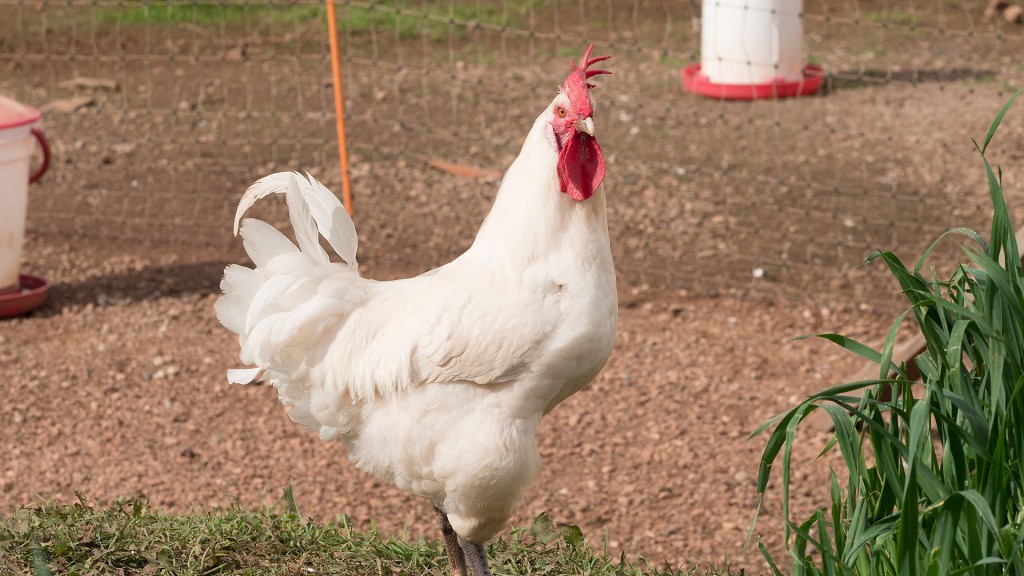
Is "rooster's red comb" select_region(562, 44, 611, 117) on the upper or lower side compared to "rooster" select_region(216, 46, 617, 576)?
upper

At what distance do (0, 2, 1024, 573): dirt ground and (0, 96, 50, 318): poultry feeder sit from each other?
0.13 m

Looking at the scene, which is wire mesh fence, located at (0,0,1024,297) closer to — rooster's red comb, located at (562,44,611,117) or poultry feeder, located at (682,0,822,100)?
poultry feeder, located at (682,0,822,100)

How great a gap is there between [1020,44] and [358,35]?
6.46 metres

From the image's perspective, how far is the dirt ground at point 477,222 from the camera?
430cm

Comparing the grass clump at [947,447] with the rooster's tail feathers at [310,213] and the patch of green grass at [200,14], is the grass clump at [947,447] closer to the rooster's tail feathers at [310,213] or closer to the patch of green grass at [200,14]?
the rooster's tail feathers at [310,213]

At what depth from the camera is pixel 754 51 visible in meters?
8.72

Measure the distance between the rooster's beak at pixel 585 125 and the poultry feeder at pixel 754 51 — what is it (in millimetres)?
6101

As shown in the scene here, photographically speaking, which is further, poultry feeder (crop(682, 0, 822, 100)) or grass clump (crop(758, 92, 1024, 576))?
poultry feeder (crop(682, 0, 822, 100))

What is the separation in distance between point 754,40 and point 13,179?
225 inches

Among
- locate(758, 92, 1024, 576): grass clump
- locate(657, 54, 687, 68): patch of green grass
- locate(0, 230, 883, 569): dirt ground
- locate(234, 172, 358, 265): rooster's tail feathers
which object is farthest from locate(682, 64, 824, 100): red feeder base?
locate(758, 92, 1024, 576): grass clump

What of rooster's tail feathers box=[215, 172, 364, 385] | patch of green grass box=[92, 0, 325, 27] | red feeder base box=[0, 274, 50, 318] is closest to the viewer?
rooster's tail feathers box=[215, 172, 364, 385]

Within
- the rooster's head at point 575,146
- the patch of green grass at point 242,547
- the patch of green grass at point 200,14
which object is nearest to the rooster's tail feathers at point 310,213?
the rooster's head at point 575,146

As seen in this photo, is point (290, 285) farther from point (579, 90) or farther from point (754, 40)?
point (754, 40)

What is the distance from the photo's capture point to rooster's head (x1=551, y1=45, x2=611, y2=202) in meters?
2.77
